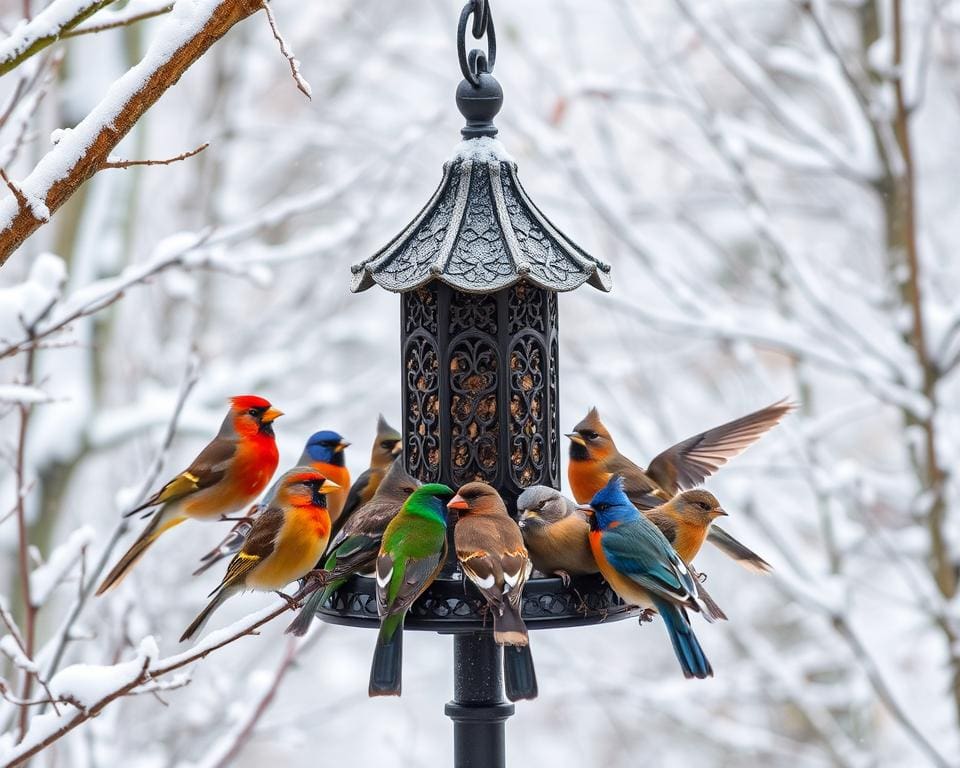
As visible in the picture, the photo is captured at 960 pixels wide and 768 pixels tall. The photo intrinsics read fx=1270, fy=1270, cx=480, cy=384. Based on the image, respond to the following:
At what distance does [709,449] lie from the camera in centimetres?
421

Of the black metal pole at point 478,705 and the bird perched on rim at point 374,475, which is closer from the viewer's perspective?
the black metal pole at point 478,705

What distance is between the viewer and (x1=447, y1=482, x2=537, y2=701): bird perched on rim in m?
3.10

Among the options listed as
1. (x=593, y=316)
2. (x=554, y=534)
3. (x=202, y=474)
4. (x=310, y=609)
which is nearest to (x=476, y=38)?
(x=554, y=534)

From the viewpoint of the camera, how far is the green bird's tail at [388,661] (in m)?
3.20

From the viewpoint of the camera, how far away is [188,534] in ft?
37.4

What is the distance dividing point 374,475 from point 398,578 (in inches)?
34.9

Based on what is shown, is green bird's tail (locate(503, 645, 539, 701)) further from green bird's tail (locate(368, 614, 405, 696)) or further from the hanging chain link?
the hanging chain link

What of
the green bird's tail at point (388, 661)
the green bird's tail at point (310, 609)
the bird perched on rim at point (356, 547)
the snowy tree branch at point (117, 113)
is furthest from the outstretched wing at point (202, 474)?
the snowy tree branch at point (117, 113)

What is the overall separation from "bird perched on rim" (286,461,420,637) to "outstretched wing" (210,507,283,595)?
169 millimetres

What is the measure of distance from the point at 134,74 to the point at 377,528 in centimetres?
156

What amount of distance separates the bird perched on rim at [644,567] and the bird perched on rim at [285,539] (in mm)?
753

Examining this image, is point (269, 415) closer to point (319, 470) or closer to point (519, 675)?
point (319, 470)

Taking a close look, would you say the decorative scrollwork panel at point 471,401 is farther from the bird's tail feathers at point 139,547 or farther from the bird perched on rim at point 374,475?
the bird's tail feathers at point 139,547

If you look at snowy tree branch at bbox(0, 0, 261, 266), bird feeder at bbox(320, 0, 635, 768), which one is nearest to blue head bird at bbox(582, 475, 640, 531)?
bird feeder at bbox(320, 0, 635, 768)
